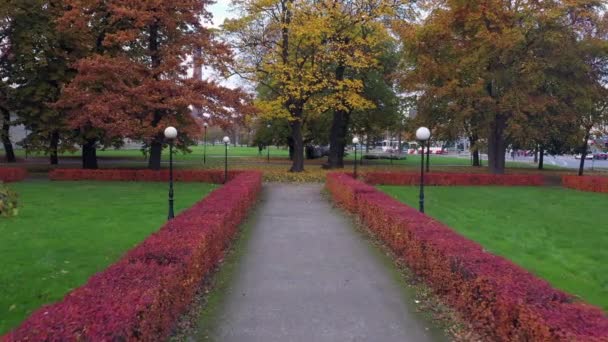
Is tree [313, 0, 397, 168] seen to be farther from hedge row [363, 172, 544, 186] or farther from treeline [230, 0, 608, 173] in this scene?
hedge row [363, 172, 544, 186]

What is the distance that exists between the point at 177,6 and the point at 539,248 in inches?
834

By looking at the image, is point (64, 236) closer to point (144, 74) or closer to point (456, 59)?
point (144, 74)

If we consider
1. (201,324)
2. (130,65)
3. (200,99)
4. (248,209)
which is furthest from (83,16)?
(201,324)

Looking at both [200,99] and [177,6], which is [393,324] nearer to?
[200,99]

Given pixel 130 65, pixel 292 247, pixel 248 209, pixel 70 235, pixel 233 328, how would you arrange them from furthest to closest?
1. pixel 130 65
2. pixel 248 209
3. pixel 70 235
4. pixel 292 247
5. pixel 233 328

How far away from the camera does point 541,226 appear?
13000 millimetres

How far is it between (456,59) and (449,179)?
7.62m

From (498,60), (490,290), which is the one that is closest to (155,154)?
(498,60)

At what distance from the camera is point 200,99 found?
24.4 meters

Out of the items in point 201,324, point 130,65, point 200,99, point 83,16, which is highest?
point 83,16

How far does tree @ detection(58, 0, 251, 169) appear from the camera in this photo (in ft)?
76.2

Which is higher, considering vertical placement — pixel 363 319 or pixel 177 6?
pixel 177 6

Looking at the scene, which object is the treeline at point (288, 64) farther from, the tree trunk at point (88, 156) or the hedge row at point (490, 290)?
the hedge row at point (490, 290)

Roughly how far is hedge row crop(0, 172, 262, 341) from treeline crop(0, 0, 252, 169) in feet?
54.8
